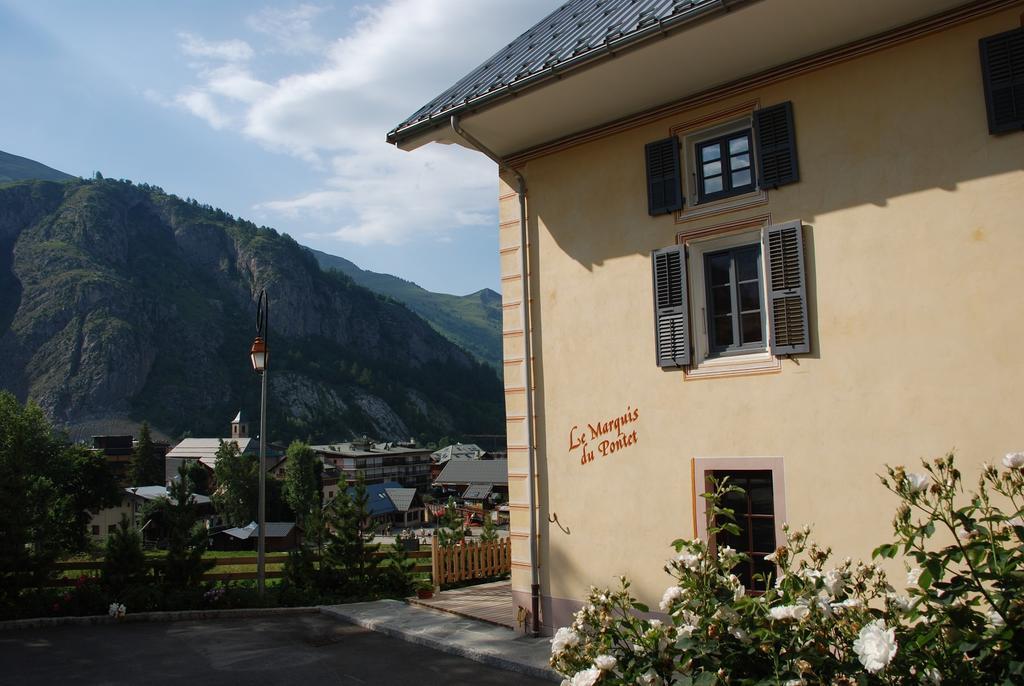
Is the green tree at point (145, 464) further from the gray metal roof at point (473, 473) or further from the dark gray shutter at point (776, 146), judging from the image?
the dark gray shutter at point (776, 146)

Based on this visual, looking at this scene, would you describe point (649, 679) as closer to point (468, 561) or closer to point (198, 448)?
point (468, 561)

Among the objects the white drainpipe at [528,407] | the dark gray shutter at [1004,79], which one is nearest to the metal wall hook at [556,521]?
the white drainpipe at [528,407]

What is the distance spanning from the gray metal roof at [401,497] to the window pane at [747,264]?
97875 millimetres

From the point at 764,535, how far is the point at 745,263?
10.1 feet

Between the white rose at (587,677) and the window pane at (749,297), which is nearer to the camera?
the white rose at (587,677)

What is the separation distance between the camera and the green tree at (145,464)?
343ft

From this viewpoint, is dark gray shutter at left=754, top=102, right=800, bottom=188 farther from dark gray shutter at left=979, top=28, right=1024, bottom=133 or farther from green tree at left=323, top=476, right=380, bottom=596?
green tree at left=323, top=476, right=380, bottom=596

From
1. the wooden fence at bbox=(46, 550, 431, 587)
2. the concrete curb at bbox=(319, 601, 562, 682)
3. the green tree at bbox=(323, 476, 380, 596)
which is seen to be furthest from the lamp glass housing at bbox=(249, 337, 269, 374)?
the concrete curb at bbox=(319, 601, 562, 682)

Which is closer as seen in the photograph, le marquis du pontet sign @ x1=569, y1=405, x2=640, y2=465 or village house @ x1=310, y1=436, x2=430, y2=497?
le marquis du pontet sign @ x1=569, y1=405, x2=640, y2=465

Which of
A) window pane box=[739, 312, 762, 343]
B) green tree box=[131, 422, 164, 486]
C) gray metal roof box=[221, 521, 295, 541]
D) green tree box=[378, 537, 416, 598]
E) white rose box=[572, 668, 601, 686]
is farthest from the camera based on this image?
green tree box=[131, 422, 164, 486]

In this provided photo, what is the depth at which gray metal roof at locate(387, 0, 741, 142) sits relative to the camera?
7514 millimetres

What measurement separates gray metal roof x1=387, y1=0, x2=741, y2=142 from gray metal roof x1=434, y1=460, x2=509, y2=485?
99.9 meters

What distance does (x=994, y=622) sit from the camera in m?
3.39

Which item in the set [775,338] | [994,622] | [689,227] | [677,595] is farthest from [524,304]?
[994,622]
